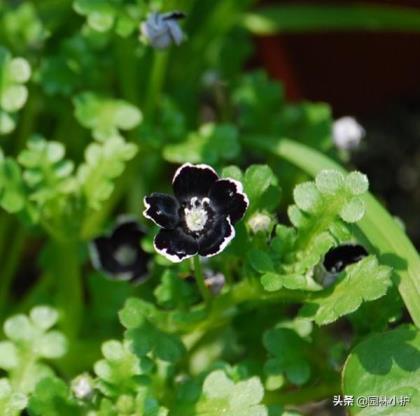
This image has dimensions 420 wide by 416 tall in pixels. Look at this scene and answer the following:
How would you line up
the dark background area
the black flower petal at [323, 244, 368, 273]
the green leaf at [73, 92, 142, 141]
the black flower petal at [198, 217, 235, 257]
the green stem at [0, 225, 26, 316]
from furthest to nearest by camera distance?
the dark background area, the green stem at [0, 225, 26, 316], the green leaf at [73, 92, 142, 141], the black flower petal at [323, 244, 368, 273], the black flower petal at [198, 217, 235, 257]

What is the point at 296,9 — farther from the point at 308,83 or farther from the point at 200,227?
the point at 200,227

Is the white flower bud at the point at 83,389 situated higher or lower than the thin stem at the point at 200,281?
lower

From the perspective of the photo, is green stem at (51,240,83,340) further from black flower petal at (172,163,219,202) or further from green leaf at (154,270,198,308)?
black flower petal at (172,163,219,202)

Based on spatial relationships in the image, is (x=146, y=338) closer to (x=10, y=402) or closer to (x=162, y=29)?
(x=10, y=402)

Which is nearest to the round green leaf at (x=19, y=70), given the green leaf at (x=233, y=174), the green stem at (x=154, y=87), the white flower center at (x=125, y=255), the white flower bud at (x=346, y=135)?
the green stem at (x=154, y=87)

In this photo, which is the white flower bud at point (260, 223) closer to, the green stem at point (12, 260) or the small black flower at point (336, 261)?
the small black flower at point (336, 261)

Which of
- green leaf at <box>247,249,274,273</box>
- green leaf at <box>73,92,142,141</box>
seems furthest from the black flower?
green leaf at <box>73,92,142,141</box>
